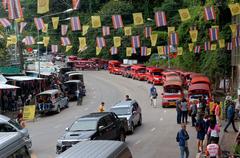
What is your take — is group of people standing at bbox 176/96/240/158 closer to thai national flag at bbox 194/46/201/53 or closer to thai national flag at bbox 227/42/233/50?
thai national flag at bbox 227/42/233/50

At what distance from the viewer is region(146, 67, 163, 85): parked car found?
2510 inches

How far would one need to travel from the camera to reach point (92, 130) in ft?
70.1

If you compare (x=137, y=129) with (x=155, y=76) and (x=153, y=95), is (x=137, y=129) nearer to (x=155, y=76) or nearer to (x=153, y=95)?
(x=153, y=95)

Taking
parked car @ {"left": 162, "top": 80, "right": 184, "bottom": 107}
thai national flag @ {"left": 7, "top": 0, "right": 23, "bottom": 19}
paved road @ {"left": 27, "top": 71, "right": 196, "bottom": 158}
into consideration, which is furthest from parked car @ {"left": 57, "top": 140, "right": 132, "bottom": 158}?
parked car @ {"left": 162, "top": 80, "right": 184, "bottom": 107}

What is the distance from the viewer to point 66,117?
38625mm

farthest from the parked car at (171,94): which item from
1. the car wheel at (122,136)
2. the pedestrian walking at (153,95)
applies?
the car wheel at (122,136)

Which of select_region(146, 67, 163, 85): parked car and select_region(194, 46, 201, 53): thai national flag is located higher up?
select_region(194, 46, 201, 53): thai national flag

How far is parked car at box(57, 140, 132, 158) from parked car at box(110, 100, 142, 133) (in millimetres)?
16670

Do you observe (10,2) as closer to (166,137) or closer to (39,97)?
(166,137)

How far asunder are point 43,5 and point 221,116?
13683 millimetres

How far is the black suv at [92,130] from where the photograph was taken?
2077 centimetres

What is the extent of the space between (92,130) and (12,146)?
38.0 ft

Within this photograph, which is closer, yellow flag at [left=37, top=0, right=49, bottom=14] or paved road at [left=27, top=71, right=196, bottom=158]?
paved road at [left=27, top=71, right=196, bottom=158]

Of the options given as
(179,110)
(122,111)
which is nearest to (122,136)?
(122,111)
